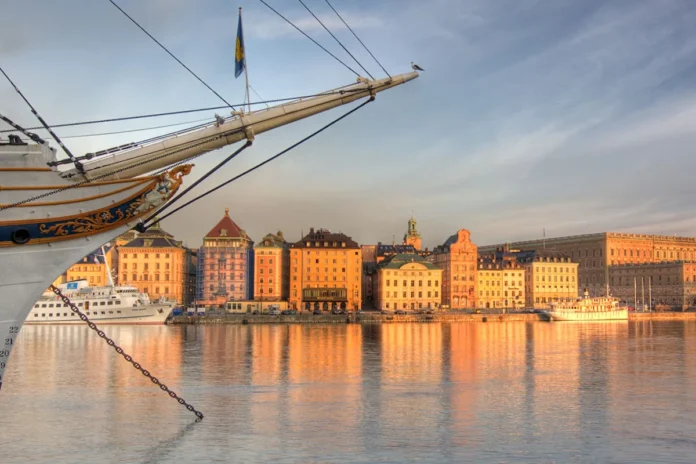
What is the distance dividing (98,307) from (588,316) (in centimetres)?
→ 8685

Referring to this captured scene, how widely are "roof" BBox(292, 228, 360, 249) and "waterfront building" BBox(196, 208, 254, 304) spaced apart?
35.2ft

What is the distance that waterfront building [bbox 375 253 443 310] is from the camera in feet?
536

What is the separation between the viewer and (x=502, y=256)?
18075cm

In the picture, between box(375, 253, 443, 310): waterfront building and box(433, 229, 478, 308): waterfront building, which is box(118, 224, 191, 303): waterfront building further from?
box(433, 229, 478, 308): waterfront building

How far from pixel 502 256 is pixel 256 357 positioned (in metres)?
128

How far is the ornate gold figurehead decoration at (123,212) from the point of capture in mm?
20344

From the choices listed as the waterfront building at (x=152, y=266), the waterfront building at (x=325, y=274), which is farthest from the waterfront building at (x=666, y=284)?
the waterfront building at (x=152, y=266)

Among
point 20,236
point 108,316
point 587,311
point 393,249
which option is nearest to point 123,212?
point 20,236

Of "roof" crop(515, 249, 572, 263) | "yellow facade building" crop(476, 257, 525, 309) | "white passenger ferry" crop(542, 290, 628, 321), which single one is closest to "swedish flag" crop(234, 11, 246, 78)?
"white passenger ferry" crop(542, 290, 628, 321)

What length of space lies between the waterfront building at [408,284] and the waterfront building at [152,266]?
38.6 metres

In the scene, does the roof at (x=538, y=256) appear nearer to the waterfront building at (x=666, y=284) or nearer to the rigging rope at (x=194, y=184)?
the waterfront building at (x=666, y=284)

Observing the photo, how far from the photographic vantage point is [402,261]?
16488cm

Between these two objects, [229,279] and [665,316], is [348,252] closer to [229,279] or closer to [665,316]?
[229,279]

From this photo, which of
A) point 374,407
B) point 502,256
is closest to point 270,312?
point 502,256
